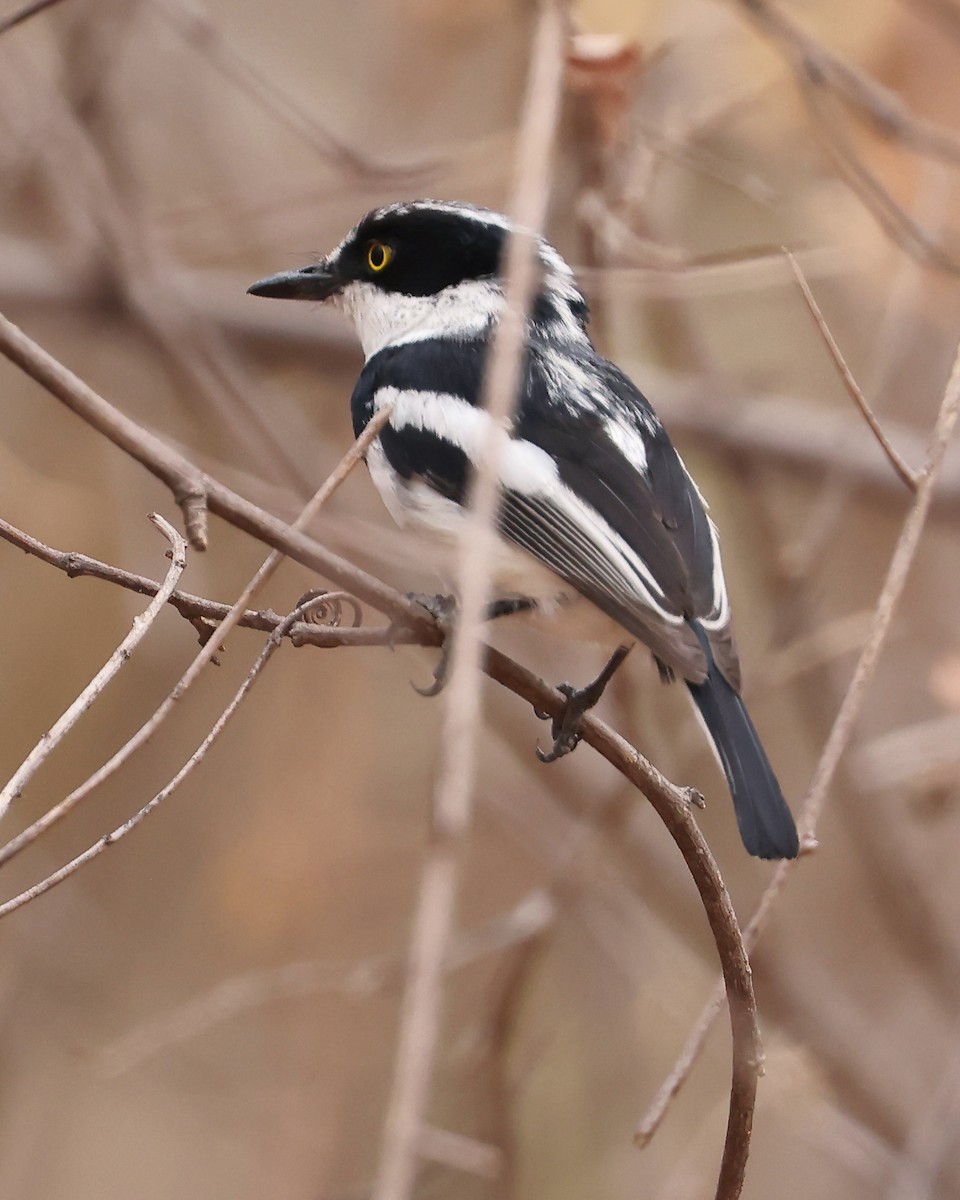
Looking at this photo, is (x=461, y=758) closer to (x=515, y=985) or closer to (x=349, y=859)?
(x=515, y=985)

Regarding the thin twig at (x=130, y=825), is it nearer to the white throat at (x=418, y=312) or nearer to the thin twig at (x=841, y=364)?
the thin twig at (x=841, y=364)

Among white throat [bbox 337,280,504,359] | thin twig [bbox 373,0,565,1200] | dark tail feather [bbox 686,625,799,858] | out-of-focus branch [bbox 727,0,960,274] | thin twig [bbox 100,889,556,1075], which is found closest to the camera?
thin twig [bbox 373,0,565,1200]

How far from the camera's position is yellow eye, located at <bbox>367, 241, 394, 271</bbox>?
9.67ft

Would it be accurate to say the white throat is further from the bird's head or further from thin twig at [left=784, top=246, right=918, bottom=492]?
thin twig at [left=784, top=246, right=918, bottom=492]

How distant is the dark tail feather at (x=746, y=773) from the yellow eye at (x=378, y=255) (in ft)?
3.86

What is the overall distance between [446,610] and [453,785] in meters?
1.23

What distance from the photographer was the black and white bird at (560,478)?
214 centimetres

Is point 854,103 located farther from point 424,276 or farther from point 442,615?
point 442,615

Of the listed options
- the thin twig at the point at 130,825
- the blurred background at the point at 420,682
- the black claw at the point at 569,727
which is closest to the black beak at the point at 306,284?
the blurred background at the point at 420,682

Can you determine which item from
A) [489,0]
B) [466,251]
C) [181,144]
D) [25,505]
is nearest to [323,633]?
[466,251]

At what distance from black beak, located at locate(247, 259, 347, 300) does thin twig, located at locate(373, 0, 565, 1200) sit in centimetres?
176

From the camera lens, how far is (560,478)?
2.30m

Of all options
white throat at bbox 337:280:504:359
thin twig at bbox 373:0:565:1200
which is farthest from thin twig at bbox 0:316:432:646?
white throat at bbox 337:280:504:359

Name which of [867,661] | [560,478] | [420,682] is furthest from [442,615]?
[420,682]
